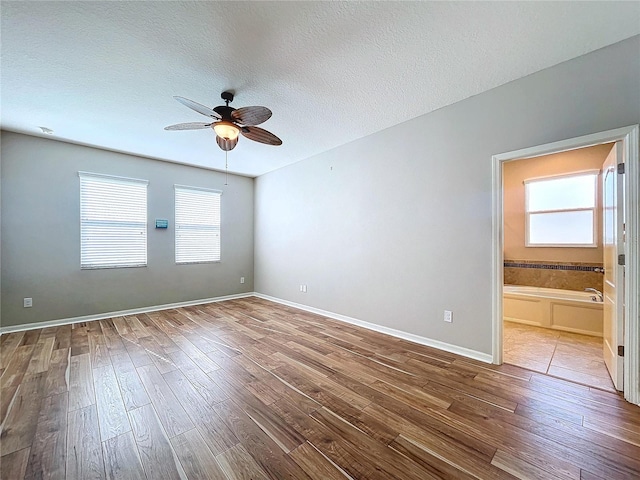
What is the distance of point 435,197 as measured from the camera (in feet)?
10.1

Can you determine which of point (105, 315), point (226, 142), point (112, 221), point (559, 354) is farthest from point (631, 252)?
point (105, 315)

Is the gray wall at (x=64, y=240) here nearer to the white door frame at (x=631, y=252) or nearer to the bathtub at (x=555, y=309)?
the bathtub at (x=555, y=309)

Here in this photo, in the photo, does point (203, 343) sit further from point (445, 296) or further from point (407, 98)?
point (407, 98)

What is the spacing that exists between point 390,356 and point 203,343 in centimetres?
227

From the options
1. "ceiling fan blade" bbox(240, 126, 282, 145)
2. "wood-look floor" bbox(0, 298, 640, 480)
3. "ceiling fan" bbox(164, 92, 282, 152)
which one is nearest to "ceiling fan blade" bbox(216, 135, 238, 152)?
"ceiling fan" bbox(164, 92, 282, 152)

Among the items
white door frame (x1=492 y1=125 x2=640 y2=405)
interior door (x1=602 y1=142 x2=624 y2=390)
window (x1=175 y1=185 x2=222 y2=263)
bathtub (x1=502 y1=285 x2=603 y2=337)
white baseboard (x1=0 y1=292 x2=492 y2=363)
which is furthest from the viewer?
window (x1=175 y1=185 x2=222 y2=263)

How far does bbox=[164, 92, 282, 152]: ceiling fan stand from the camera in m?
2.37

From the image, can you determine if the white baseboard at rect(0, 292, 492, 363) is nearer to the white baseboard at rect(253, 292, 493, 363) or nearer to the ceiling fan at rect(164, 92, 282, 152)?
the white baseboard at rect(253, 292, 493, 363)

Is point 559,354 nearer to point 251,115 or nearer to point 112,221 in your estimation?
point 251,115

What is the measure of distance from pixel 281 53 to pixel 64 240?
4421mm

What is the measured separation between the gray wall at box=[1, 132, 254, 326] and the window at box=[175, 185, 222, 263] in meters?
0.16

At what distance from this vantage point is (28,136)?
373 cm

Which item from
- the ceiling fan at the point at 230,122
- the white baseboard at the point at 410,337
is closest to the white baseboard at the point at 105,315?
the white baseboard at the point at 410,337

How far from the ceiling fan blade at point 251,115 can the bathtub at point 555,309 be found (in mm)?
3790
